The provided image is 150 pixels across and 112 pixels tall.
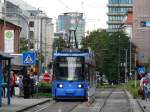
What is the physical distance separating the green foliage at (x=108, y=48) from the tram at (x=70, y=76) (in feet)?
276

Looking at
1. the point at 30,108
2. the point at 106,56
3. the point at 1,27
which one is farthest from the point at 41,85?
the point at 106,56

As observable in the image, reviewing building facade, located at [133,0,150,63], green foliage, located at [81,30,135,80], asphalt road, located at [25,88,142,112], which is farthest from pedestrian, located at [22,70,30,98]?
building facade, located at [133,0,150,63]

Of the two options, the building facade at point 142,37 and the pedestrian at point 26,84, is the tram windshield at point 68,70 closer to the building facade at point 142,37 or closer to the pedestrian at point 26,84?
the pedestrian at point 26,84

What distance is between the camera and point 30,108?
30516mm

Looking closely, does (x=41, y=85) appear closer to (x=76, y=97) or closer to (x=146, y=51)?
(x=76, y=97)

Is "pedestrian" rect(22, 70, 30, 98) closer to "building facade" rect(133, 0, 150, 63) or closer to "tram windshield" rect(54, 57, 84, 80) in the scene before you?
"tram windshield" rect(54, 57, 84, 80)

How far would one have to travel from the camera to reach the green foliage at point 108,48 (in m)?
131

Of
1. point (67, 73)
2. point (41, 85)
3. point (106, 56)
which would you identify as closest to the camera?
point (67, 73)

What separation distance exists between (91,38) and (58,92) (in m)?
97.3

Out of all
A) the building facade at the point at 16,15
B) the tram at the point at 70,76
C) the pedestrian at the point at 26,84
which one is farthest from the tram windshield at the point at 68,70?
the building facade at the point at 16,15

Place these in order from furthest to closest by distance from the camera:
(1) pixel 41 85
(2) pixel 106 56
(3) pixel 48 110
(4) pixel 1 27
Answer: (2) pixel 106 56 → (4) pixel 1 27 → (1) pixel 41 85 → (3) pixel 48 110

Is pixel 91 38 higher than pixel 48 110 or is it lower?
higher

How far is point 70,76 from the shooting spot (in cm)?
3997

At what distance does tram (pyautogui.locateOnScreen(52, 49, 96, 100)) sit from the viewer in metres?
39.8
